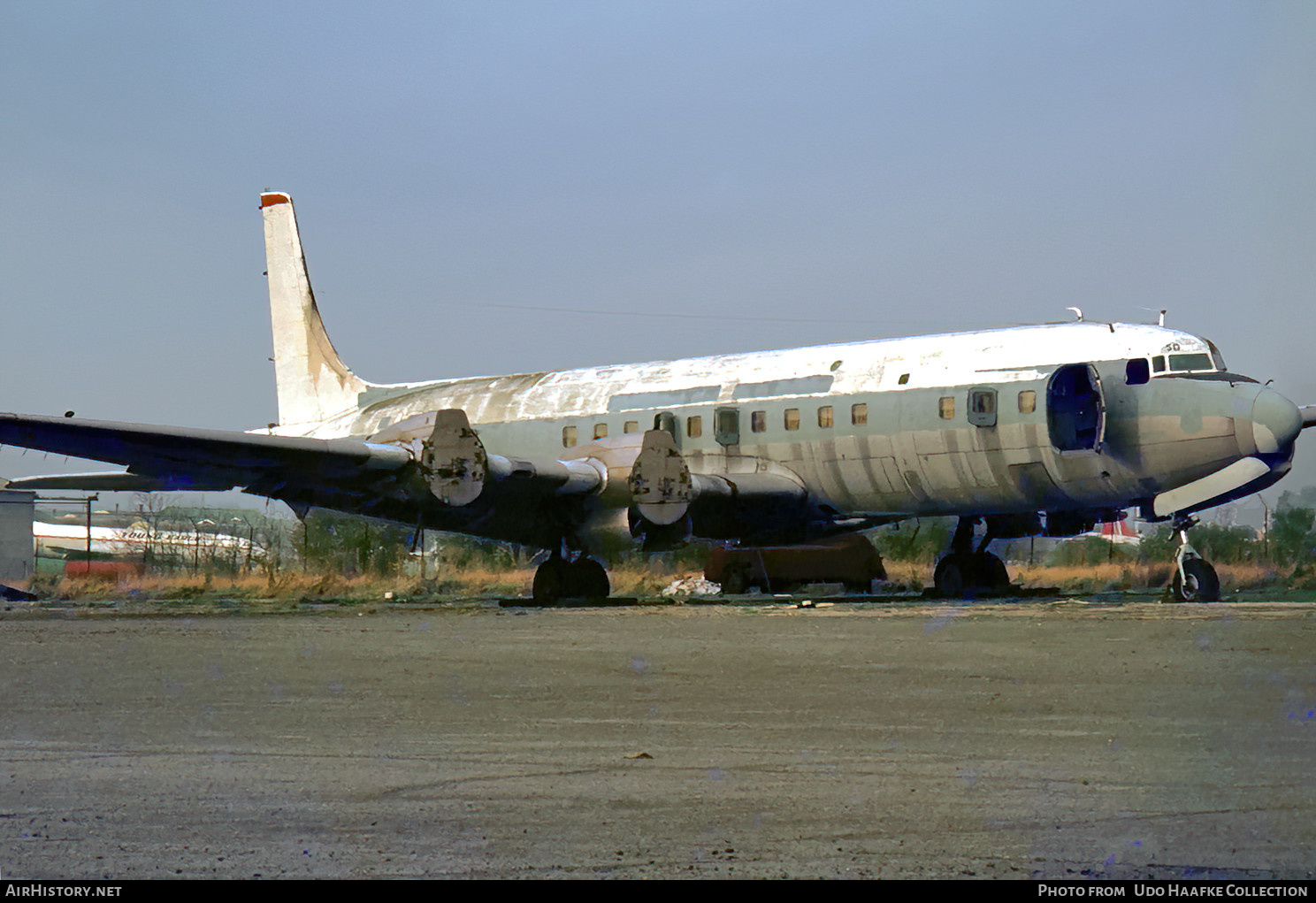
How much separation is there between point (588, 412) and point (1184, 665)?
50.6 feet

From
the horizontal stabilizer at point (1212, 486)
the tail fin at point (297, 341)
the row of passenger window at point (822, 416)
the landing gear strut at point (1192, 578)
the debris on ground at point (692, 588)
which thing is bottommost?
the debris on ground at point (692, 588)

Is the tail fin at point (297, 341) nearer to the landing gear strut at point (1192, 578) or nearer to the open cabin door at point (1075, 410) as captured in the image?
the open cabin door at point (1075, 410)

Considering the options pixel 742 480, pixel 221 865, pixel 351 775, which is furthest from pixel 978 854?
pixel 742 480

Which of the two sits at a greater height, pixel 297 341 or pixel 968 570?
pixel 297 341

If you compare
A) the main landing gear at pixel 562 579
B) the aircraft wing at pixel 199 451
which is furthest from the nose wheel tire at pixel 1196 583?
the aircraft wing at pixel 199 451

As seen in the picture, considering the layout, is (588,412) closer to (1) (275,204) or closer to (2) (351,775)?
(1) (275,204)

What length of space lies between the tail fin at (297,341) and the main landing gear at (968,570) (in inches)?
539

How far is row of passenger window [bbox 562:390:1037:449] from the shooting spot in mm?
20031

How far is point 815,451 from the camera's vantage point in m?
21.9

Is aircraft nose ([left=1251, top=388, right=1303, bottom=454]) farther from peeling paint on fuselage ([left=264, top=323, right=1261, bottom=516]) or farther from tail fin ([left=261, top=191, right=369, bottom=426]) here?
tail fin ([left=261, top=191, right=369, bottom=426])

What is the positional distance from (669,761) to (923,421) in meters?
14.8

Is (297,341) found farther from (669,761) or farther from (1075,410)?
(669,761)

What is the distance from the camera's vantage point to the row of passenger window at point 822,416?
2003 cm

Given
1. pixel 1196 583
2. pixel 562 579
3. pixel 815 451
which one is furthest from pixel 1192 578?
pixel 562 579
